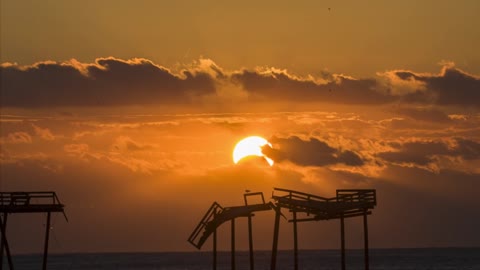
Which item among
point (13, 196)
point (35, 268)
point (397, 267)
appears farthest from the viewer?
point (35, 268)

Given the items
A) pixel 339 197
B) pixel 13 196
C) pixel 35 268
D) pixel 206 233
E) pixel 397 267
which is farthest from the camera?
pixel 35 268

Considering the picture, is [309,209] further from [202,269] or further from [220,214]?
[202,269]

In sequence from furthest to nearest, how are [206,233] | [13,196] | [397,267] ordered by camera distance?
[397,267], [206,233], [13,196]

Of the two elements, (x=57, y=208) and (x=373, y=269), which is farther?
(x=373, y=269)

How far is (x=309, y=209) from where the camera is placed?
5466 cm

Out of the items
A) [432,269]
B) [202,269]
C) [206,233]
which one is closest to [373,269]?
[432,269]

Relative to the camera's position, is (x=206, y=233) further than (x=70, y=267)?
No

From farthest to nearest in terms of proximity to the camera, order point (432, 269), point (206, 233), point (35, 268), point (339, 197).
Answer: point (35, 268) < point (432, 269) < point (206, 233) < point (339, 197)

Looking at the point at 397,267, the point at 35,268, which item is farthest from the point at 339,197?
the point at 35,268

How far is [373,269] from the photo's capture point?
153500 mm

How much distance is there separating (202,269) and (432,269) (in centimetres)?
4065

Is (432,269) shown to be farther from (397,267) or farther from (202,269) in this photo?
(202,269)

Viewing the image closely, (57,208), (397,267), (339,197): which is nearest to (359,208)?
(339,197)

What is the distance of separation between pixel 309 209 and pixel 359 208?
2.72 m
